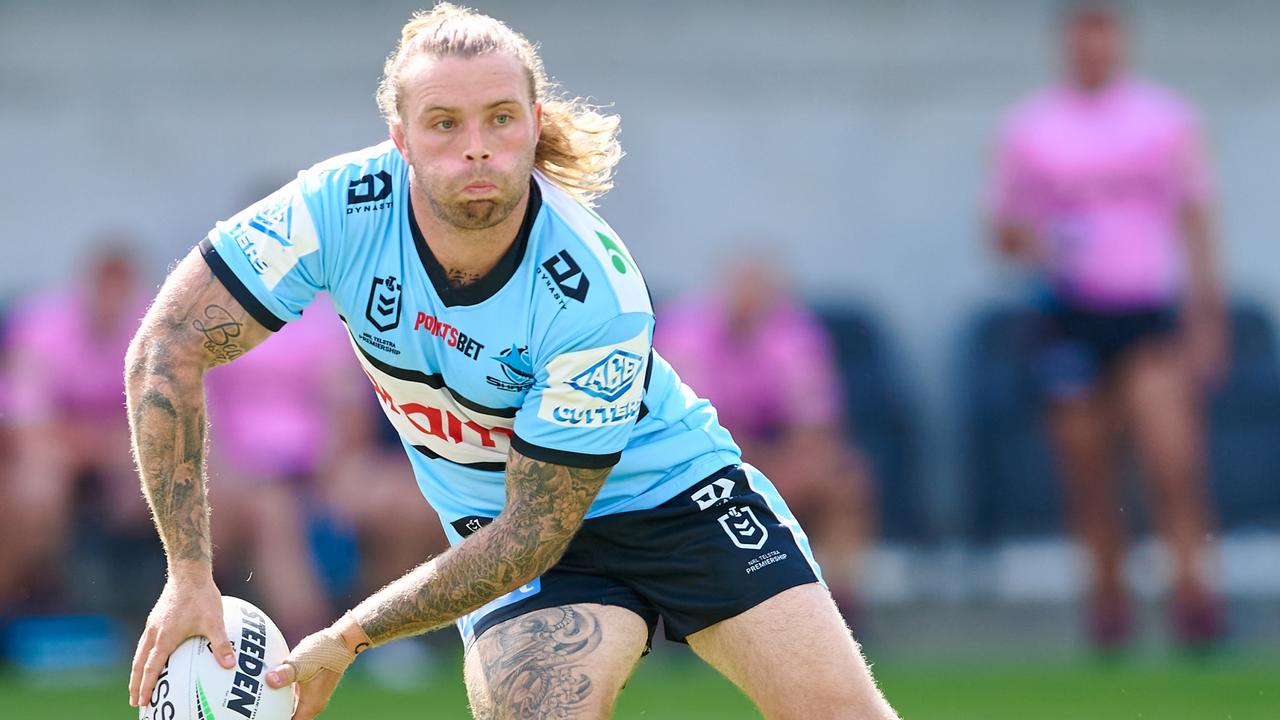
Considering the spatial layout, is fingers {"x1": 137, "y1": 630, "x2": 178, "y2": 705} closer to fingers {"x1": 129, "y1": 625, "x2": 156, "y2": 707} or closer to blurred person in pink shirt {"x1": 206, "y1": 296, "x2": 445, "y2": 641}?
fingers {"x1": 129, "y1": 625, "x2": 156, "y2": 707}

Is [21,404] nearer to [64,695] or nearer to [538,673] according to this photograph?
[64,695]

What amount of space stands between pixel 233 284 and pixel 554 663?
1165 millimetres

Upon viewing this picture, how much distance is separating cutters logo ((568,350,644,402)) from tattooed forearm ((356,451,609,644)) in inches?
7.4

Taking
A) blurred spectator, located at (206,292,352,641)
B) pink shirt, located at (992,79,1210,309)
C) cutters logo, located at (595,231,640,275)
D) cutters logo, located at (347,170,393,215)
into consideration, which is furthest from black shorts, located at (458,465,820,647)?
pink shirt, located at (992,79,1210,309)

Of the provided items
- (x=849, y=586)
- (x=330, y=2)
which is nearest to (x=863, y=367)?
(x=849, y=586)

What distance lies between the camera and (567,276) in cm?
452

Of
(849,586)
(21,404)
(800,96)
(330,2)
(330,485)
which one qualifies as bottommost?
(849,586)

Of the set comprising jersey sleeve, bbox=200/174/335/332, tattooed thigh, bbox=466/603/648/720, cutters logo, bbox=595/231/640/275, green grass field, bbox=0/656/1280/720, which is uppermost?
jersey sleeve, bbox=200/174/335/332

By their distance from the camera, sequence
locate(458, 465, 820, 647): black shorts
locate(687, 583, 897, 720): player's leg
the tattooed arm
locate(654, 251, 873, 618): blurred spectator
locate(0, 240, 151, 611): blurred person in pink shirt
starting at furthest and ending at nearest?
locate(654, 251, 873, 618): blurred spectator → locate(0, 240, 151, 611): blurred person in pink shirt → locate(458, 465, 820, 647): black shorts → locate(687, 583, 897, 720): player's leg → the tattooed arm

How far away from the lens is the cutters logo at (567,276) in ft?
14.7

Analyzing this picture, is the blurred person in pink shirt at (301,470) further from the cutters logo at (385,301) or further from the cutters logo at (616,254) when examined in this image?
the cutters logo at (616,254)

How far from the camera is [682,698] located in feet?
26.6

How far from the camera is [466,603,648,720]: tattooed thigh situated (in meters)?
4.55

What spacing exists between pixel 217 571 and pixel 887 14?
4.77 meters
